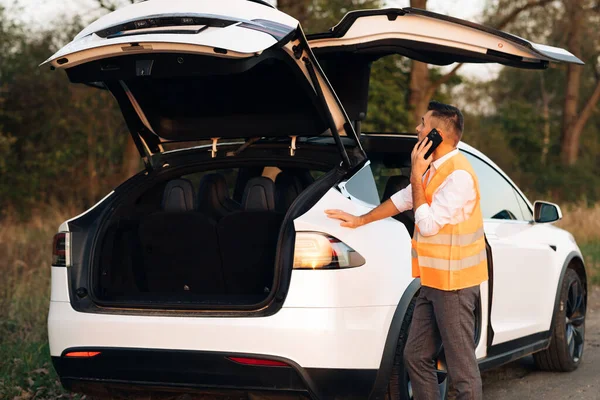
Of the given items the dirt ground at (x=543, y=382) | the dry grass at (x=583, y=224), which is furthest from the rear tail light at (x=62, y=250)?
the dry grass at (x=583, y=224)

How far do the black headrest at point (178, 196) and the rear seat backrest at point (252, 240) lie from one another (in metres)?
0.33

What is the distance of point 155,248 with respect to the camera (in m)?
5.61

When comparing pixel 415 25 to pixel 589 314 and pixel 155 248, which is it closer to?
pixel 155 248

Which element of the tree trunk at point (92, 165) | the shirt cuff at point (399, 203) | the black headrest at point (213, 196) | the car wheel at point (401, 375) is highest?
the shirt cuff at point (399, 203)

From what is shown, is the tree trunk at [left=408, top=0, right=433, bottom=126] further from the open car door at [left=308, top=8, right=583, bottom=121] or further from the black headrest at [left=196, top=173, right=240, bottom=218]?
the open car door at [left=308, top=8, right=583, bottom=121]

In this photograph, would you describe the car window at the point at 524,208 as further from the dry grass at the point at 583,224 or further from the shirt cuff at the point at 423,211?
the dry grass at the point at 583,224

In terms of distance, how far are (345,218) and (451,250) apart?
54 cm

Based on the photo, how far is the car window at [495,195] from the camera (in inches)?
247

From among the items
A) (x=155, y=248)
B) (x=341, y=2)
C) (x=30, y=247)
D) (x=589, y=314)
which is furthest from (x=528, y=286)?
(x=341, y=2)

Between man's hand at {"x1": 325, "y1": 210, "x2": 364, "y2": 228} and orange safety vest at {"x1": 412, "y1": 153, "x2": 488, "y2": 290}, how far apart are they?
297 millimetres

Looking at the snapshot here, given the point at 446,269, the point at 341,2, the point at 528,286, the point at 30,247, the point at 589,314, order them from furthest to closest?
1. the point at 341,2
2. the point at 30,247
3. the point at 589,314
4. the point at 528,286
5. the point at 446,269

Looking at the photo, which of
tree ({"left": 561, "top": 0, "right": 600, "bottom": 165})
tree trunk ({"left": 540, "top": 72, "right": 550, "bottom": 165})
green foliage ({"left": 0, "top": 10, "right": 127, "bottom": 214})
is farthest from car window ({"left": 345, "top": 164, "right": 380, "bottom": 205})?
tree trunk ({"left": 540, "top": 72, "right": 550, "bottom": 165})

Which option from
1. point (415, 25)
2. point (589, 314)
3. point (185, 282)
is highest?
point (415, 25)

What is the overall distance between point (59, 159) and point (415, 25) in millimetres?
17661
